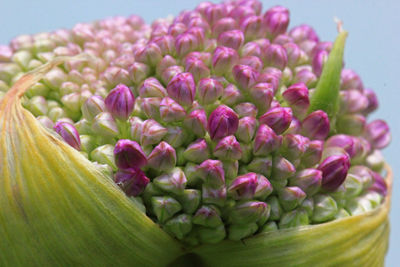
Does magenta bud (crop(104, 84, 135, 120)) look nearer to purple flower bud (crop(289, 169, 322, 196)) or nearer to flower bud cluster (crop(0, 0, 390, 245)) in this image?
flower bud cluster (crop(0, 0, 390, 245))

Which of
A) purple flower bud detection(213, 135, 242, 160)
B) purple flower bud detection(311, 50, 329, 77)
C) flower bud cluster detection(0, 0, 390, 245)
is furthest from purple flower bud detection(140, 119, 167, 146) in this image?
purple flower bud detection(311, 50, 329, 77)

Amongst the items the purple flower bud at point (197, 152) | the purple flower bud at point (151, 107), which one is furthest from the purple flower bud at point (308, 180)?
the purple flower bud at point (151, 107)

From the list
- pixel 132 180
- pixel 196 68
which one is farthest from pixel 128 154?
pixel 196 68

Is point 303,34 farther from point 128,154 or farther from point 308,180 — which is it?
point 128,154

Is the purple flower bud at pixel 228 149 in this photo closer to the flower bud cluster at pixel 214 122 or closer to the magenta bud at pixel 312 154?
the flower bud cluster at pixel 214 122

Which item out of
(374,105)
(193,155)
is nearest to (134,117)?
(193,155)

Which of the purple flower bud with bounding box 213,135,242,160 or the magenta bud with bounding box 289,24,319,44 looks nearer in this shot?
the purple flower bud with bounding box 213,135,242,160

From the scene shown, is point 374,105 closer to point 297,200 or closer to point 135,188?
point 297,200
